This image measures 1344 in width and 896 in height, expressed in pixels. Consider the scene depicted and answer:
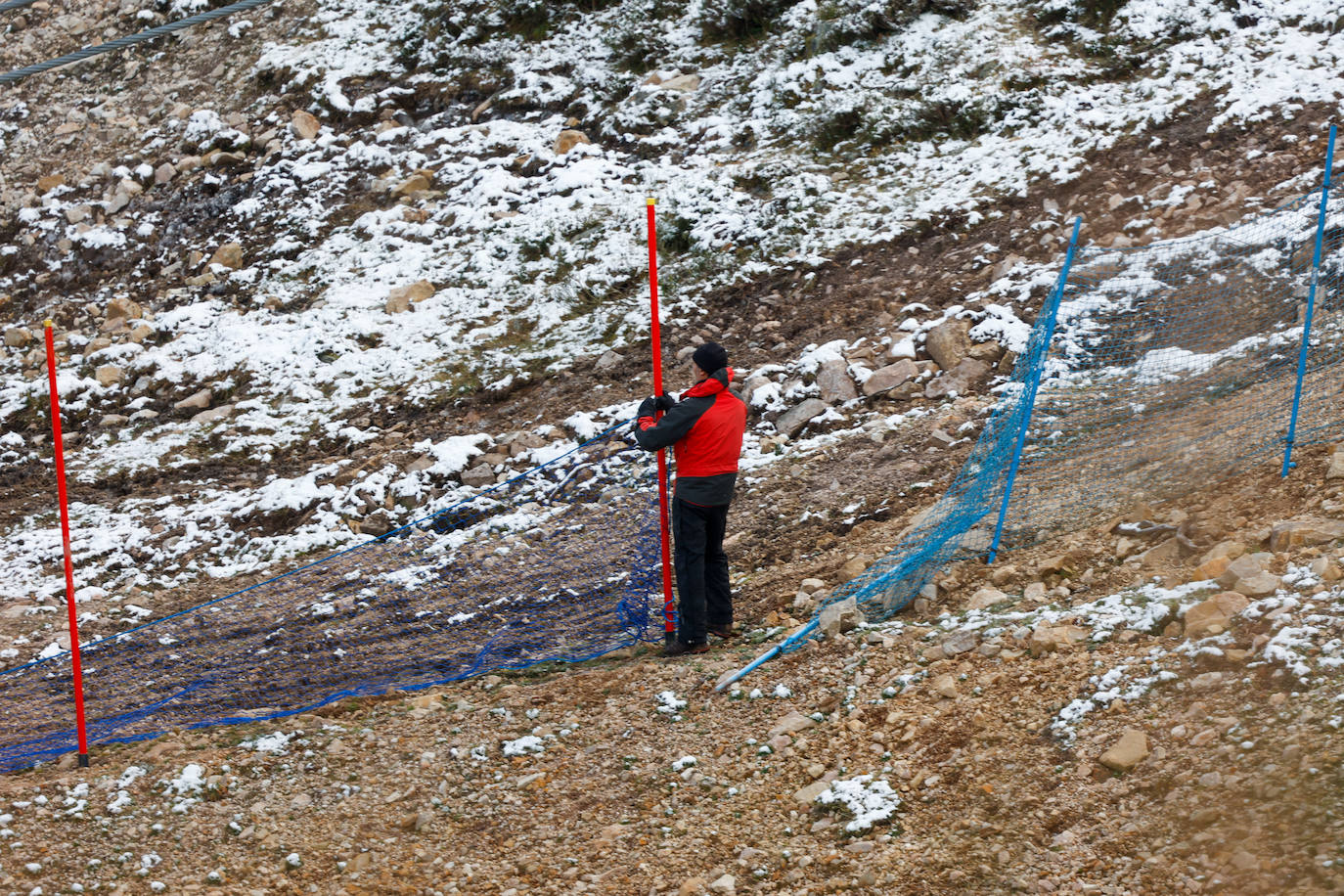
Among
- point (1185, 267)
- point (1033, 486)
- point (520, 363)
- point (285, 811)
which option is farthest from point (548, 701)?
point (1185, 267)

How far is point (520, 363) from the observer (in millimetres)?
10516

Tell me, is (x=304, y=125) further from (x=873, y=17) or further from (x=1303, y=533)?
(x=1303, y=533)

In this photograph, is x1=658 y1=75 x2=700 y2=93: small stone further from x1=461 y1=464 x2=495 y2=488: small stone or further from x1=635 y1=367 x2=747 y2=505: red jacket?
x1=635 y1=367 x2=747 y2=505: red jacket

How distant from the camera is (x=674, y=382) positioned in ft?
32.2

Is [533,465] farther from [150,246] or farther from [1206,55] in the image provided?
[1206,55]

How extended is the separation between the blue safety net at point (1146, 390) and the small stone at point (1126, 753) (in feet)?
5.99

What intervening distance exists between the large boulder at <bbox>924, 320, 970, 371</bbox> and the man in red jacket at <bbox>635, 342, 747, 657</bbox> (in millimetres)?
3214

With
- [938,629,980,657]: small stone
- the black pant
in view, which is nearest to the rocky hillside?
[938,629,980,657]: small stone

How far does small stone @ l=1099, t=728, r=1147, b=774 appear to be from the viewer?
4.16 meters

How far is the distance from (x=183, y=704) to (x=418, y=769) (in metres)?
2.18

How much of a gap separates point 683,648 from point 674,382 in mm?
3917

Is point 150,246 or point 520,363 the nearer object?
point 520,363

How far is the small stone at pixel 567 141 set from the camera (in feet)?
41.8

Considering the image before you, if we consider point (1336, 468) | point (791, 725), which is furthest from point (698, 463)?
point (1336, 468)
